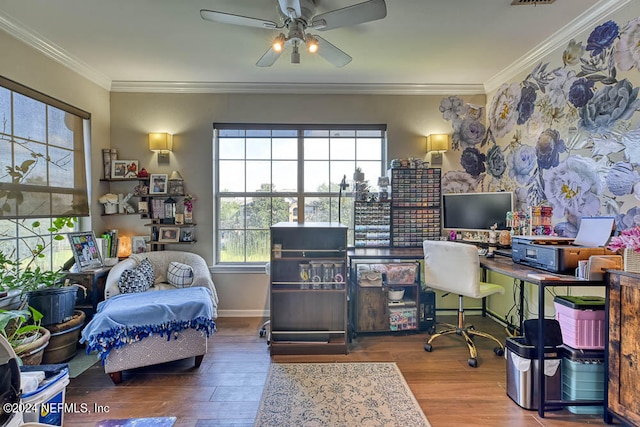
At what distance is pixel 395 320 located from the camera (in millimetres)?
3119

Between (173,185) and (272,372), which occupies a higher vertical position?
(173,185)

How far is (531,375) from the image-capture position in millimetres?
2012

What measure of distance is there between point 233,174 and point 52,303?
206 centimetres

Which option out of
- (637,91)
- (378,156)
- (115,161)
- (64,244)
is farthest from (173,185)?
(637,91)

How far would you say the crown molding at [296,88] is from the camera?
358cm

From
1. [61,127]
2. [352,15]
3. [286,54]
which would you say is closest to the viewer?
[352,15]

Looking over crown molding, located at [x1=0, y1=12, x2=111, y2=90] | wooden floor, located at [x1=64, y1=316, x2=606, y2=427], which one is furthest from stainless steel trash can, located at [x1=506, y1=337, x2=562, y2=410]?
crown molding, located at [x1=0, y1=12, x2=111, y2=90]

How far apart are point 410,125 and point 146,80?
10.0 feet

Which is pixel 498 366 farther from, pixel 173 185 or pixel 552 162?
pixel 173 185

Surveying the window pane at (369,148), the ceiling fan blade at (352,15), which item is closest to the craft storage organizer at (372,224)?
the window pane at (369,148)

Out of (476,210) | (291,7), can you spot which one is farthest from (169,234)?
(476,210)

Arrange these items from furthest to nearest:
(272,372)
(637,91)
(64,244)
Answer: (64,244)
(272,372)
(637,91)

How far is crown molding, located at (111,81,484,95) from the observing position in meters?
3.58

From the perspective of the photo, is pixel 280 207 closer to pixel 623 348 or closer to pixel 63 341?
pixel 63 341
